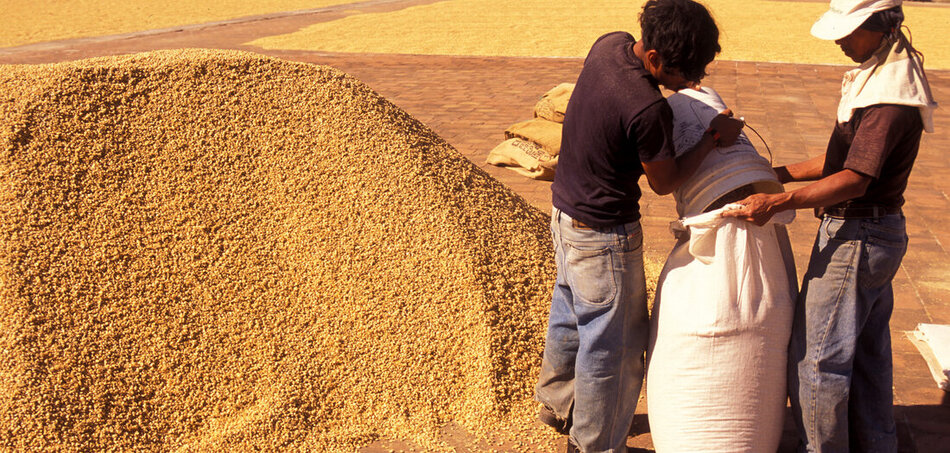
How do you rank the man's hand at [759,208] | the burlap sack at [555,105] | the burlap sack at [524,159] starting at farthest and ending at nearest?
the burlap sack at [555,105], the burlap sack at [524,159], the man's hand at [759,208]

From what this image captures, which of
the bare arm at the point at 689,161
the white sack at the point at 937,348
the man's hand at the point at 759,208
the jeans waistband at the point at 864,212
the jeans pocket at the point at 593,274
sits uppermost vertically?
the bare arm at the point at 689,161

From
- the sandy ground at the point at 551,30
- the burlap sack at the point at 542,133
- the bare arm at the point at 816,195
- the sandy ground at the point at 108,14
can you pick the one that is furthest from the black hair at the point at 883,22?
the sandy ground at the point at 108,14

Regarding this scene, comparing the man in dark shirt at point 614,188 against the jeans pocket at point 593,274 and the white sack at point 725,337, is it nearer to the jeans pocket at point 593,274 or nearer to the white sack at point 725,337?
the jeans pocket at point 593,274

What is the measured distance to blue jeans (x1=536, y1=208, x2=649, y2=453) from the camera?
7.12 ft

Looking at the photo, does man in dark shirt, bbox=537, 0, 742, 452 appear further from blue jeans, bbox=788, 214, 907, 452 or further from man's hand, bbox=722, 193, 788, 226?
blue jeans, bbox=788, 214, 907, 452

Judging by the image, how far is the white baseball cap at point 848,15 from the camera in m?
1.99

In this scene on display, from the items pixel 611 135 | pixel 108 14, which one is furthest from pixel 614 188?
pixel 108 14

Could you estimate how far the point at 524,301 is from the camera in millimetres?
3090

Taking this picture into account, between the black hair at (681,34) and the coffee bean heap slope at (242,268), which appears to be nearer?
the black hair at (681,34)

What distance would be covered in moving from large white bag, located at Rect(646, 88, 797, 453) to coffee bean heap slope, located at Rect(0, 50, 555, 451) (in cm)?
71

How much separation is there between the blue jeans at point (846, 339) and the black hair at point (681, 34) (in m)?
0.63

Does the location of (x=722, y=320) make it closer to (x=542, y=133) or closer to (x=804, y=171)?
(x=804, y=171)

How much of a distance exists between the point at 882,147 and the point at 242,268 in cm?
224

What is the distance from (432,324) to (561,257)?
82 centimetres
